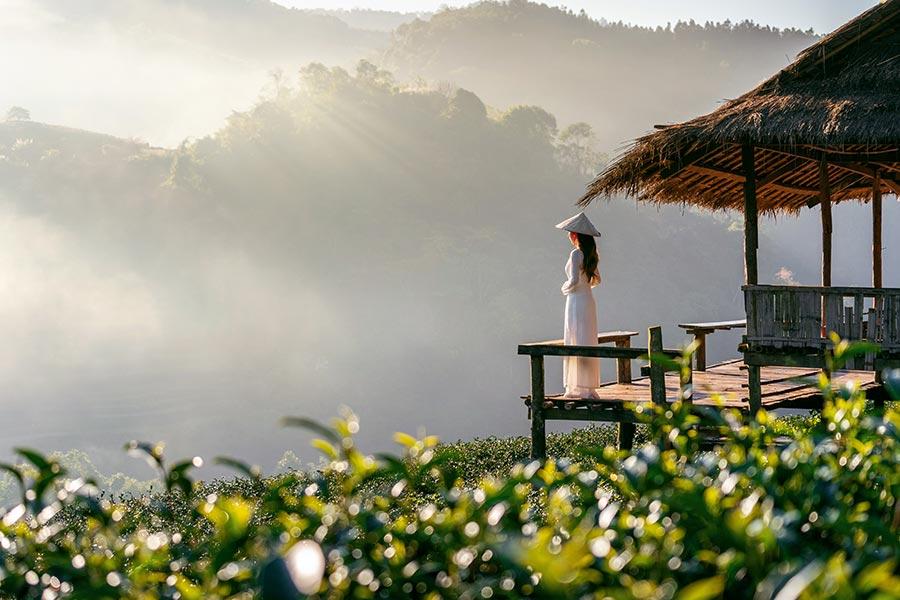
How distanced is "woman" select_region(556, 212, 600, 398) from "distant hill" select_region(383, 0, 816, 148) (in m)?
128

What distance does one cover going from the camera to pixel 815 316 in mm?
10586

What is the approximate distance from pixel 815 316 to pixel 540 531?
31.1 feet

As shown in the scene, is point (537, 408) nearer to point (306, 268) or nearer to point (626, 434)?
point (626, 434)

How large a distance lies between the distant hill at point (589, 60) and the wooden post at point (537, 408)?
127969 mm

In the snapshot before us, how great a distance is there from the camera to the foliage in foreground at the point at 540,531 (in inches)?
74.7

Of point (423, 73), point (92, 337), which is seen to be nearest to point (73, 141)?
point (92, 337)

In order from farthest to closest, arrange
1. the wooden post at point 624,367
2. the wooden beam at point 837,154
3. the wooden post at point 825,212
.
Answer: the wooden post at point 624,367, the wooden beam at point 837,154, the wooden post at point 825,212

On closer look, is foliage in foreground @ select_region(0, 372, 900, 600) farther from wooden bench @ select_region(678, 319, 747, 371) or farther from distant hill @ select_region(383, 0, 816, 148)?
distant hill @ select_region(383, 0, 816, 148)

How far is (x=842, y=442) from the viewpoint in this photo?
9.29 ft

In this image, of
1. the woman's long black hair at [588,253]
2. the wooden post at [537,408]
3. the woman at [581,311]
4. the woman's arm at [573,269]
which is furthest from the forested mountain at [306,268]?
the woman's long black hair at [588,253]

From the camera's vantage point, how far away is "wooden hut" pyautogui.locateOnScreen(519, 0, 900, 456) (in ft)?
34.0

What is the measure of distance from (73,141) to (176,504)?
82740 millimetres

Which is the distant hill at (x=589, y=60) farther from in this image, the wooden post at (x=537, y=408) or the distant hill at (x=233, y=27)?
the wooden post at (x=537, y=408)

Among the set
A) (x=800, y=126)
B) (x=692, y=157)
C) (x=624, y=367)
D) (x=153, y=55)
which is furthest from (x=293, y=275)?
(x=153, y=55)
